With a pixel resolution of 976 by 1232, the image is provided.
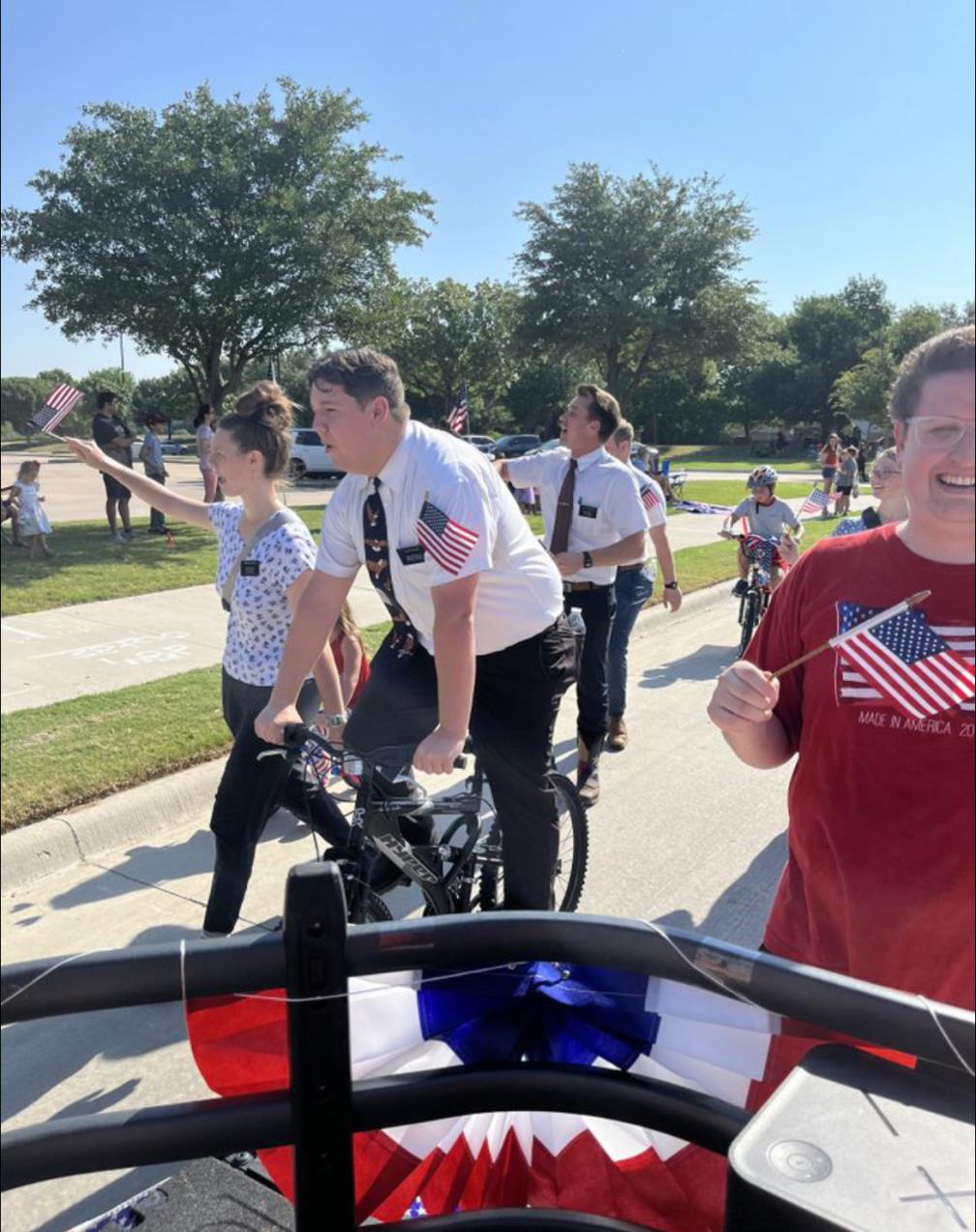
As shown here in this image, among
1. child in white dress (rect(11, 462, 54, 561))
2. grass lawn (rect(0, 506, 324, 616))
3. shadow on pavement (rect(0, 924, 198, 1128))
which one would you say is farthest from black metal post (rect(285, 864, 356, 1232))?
child in white dress (rect(11, 462, 54, 561))

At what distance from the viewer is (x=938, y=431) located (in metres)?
1.02

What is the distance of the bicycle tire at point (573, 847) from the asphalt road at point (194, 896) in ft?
0.38

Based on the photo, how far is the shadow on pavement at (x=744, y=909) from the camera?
372 centimetres

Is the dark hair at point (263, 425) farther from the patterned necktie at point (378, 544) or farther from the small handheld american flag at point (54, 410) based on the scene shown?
the patterned necktie at point (378, 544)

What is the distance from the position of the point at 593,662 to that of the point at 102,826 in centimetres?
253

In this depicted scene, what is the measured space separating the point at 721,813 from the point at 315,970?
3.82 metres

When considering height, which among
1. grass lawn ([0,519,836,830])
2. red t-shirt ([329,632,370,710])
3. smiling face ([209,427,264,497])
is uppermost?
smiling face ([209,427,264,497])

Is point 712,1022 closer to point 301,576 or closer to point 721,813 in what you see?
point 301,576

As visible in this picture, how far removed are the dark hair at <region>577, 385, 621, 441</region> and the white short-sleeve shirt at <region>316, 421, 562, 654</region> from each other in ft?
6.66

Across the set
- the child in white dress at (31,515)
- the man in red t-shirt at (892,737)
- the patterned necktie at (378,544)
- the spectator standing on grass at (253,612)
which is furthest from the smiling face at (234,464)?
the child in white dress at (31,515)

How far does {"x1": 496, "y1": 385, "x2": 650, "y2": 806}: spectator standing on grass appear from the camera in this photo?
4949 mm

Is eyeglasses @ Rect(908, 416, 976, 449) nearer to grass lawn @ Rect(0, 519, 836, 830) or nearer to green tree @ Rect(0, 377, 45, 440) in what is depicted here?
grass lawn @ Rect(0, 519, 836, 830)

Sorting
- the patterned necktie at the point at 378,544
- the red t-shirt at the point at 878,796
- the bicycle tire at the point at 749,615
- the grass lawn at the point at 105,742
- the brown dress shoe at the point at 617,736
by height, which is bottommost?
the brown dress shoe at the point at 617,736

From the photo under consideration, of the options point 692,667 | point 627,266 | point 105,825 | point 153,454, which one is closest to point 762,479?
point 692,667
